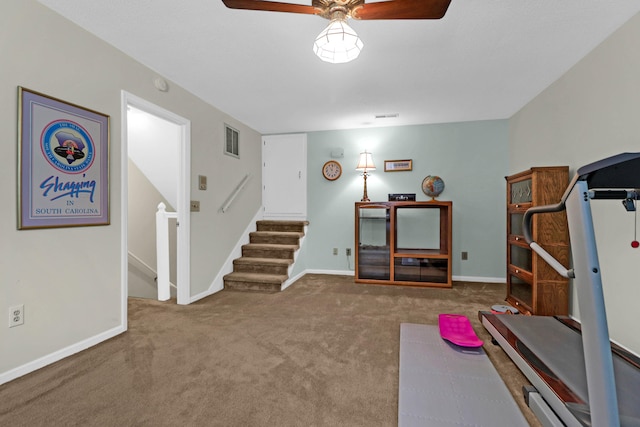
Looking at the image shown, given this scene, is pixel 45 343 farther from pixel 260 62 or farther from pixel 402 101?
pixel 402 101

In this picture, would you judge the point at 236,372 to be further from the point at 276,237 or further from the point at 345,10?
the point at 276,237

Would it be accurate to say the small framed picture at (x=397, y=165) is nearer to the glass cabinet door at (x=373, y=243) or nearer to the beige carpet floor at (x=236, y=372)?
the glass cabinet door at (x=373, y=243)

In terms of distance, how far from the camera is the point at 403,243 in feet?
14.5

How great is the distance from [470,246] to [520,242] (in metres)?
1.26

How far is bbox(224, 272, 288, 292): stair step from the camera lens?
3.68 m

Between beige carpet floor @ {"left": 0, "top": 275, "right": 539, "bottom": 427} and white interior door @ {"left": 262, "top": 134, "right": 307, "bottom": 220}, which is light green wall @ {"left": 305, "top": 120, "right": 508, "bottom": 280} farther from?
beige carpet floor @ {"left": 0, "top": 275, "right": 539, "bottom": 427}

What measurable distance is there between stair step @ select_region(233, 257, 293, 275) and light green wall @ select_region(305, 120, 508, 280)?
919mm

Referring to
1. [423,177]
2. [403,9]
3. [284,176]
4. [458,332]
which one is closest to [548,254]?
[458,332]

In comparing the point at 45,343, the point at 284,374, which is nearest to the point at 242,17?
the point at 284,374

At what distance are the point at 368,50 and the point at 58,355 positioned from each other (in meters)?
3.23

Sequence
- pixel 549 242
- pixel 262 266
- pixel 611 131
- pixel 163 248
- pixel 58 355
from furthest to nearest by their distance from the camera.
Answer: pixel 262 266 < pixel 163 248 < pixel 549 242 < pixel 611 131 < pixel 58 355

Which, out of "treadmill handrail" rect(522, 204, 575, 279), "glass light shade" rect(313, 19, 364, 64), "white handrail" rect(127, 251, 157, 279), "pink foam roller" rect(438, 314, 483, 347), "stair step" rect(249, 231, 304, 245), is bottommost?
"pink foam roller" rect(438, 314, 483, 347)

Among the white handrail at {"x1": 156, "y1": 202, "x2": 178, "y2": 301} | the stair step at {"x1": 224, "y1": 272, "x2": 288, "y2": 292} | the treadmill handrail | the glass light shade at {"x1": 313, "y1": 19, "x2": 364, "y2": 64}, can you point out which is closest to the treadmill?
the treadmill handrail

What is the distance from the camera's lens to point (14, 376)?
1.73 meters
